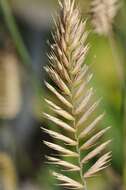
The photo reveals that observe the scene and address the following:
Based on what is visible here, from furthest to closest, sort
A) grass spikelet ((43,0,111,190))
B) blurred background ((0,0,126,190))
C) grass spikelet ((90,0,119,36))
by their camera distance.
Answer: blurred background ((0,0,126,190))
grass spikelet ((90,0,119,36))
grass spikelet ((43,0,111,190))

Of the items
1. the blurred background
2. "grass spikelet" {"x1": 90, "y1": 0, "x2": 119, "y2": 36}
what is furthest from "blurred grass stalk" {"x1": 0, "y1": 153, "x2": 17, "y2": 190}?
"grass spikelet" {"x1": 90, "y1": 0, "x2": 119, "y2": 36}

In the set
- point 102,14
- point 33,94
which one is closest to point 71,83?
point 102,14

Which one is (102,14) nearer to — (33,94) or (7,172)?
(7,172)

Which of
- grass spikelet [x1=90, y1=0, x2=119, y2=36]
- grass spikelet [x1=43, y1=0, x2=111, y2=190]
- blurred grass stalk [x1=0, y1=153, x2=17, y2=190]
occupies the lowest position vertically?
blurred grass stalk [x1=0, y1=153, x2=17, y2=190]

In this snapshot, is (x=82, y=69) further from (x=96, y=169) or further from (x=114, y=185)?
(x=114, y=185)

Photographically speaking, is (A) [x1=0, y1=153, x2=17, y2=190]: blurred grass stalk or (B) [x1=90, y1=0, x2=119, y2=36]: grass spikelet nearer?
(B) [x1=90, y1=0, x2=119, y2=36]: grass spikelet

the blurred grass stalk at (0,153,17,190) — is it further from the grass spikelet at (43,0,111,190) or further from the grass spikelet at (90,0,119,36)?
the grass spikelet at (43,0,111,190)

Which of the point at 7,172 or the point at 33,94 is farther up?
the point at 33,94

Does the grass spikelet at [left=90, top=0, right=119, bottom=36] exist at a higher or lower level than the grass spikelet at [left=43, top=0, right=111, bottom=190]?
higher
